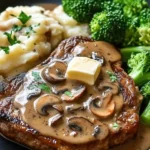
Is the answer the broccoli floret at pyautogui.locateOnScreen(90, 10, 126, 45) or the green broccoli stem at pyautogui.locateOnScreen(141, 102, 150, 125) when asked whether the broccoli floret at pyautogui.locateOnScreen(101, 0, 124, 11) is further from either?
the green broccoli stem at pyautogui.locateOnScreen(141, 102, 150, 125)

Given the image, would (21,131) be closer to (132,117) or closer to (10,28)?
(132,117)

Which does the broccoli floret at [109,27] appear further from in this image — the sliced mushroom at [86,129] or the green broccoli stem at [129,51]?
the sliced mushroom at [86,129]

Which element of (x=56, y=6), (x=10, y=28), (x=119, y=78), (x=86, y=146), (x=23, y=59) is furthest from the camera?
(x=56, y=6)

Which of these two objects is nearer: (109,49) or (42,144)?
(42,144)

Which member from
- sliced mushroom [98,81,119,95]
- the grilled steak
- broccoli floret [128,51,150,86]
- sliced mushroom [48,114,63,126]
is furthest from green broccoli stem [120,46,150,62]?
sliced mushroom [48,114,63,126]

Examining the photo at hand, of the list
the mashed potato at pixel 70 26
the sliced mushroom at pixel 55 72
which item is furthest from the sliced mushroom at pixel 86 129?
the mashed potato at pixel 70 26

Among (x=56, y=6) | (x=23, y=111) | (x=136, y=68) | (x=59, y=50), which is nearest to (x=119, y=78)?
(x=136, y=68)

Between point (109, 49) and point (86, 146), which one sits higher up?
point (109, 49)
